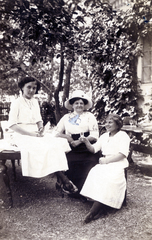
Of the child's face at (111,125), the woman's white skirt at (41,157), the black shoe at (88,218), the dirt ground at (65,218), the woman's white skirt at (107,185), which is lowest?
the dirt ground at (65,218)

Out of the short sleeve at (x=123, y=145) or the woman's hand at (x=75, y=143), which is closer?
the short sleeve at (x=123, y=145)

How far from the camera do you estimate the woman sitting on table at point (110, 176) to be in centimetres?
291

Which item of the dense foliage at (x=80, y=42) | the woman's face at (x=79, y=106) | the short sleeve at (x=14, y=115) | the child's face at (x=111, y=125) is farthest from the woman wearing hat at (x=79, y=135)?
the dense foliage at (x=80, y=42)

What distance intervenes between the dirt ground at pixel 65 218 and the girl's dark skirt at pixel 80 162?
34 cm

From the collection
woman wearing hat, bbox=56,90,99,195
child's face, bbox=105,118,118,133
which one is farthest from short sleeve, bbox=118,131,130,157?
woman wearing hat, bbox=56,90,99,195

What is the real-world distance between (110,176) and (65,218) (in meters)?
0.77

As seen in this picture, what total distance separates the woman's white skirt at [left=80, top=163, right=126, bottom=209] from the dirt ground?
0.26 metres

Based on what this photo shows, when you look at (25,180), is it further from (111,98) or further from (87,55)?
(111,98)

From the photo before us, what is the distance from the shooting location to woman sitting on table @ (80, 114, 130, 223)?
2.91 m

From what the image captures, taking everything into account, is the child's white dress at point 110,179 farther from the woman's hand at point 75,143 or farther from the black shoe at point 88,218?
the woman's hand at point 75,143

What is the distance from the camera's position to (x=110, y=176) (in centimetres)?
297

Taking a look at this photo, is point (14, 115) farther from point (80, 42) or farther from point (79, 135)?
point (80, 42)

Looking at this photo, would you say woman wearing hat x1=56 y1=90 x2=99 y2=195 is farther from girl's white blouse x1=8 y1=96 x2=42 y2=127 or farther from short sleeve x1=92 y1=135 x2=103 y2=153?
girl's white blouse x1=8 y1=96 x2=42 y2=127

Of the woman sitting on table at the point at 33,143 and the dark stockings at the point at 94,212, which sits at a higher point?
the woman sitting on table at the point at 33,143
